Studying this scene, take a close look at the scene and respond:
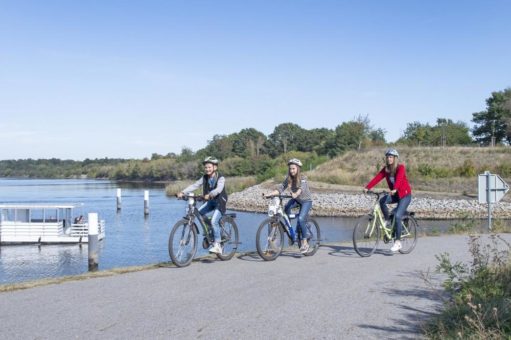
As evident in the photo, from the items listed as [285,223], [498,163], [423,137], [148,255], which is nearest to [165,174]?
[423,137]

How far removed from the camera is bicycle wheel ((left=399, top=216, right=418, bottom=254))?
11.6 metres

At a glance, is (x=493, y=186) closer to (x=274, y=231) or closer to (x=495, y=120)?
(x=274, y=231)

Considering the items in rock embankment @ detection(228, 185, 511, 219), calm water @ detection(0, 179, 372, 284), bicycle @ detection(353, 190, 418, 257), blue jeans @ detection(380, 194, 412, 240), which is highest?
blue jeans @ detection(380, 194, 412, 240)

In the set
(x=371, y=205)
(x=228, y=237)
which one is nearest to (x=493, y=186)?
(x=228, y=237)

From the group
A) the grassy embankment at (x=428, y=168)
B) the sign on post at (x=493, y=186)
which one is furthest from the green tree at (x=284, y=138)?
the sign on post at (x=493, y=186)

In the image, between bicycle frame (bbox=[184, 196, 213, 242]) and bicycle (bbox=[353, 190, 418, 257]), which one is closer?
bicycle frame (bbox=[184, 196, 213, 242])

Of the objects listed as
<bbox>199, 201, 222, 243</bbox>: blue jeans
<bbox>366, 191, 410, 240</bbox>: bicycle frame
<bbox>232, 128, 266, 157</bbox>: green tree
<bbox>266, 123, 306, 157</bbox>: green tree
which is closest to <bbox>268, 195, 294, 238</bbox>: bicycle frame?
<bbox>199, 201, 222, 243</bbox>: blue jeans

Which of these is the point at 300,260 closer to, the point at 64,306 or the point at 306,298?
the point at 306,298

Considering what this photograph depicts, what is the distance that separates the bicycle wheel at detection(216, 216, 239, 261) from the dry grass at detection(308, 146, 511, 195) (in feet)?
137

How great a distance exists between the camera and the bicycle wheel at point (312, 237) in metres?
11.2

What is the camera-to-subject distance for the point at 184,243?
9.86 metres

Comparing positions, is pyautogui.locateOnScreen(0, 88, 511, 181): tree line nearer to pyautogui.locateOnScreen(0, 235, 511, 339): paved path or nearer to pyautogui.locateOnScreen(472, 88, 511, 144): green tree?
pyautogui.locateOnScreen(472, 88, 511, 144): green tree

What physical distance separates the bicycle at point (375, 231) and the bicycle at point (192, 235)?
241 centimetres

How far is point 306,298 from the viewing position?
284 inches
